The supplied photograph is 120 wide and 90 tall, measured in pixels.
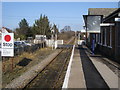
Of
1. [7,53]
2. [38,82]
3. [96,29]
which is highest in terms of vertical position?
[96,29]

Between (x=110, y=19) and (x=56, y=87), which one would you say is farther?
(x=110, y=19)

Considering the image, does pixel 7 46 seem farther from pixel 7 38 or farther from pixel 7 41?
pixel 7 38

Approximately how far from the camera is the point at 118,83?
7.18 m

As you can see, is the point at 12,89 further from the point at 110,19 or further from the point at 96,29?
the point at 96,29

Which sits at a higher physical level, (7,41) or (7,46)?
(7,41)

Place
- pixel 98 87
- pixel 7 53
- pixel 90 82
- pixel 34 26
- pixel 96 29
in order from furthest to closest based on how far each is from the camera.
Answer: pixel 34 26
pixel 96 29
pixel 7 53
pixel 90 82
pixel 98 87

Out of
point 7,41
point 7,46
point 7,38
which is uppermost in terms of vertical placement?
point 7,38

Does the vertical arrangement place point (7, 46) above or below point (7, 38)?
below

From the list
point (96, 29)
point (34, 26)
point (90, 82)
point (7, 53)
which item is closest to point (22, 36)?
point (34, 26)

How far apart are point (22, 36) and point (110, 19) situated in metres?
61.4

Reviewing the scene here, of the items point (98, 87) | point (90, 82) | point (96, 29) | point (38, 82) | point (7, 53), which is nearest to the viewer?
point (98, 87)

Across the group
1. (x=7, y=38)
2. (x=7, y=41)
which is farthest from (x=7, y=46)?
(x=7, y=38)

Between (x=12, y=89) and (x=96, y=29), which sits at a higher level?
(x=96, y=29)

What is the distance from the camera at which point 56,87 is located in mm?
7898
